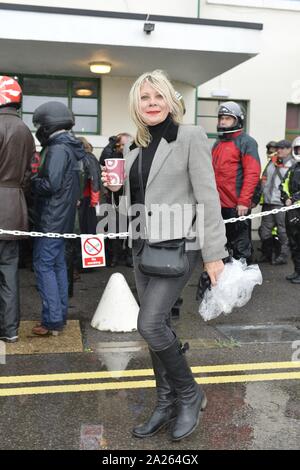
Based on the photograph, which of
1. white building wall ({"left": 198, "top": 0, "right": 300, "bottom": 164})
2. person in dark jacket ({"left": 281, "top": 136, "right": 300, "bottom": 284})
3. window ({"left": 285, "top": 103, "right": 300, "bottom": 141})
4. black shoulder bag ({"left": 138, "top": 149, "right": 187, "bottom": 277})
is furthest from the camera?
window ({"left": 285, "top": 103, "right": 300, "bottom": 141})

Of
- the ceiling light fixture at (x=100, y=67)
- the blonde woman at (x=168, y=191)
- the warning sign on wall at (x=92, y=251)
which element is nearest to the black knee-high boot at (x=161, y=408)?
Result: the blonde woman at (x=168, y=191)

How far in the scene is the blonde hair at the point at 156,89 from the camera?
3025 mm

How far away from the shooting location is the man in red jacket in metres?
6.14

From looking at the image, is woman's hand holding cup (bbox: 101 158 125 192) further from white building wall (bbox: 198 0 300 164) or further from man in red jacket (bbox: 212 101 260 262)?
white building wall (bbox: 198 0 300 164)

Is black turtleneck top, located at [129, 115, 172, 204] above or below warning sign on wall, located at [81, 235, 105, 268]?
above

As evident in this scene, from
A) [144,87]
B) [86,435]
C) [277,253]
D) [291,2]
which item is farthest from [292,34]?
[86,435]

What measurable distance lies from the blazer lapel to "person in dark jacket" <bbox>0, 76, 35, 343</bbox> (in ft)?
6.67

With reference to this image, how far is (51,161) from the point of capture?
4758 millimetres

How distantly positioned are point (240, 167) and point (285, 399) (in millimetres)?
3158

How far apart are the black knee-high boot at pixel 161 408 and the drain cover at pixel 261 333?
5.97 feet

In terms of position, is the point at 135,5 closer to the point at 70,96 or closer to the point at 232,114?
the point at 70,96

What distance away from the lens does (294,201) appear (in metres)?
7.31

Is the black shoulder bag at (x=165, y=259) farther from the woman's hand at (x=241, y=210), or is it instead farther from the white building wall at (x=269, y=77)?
the white building wall at (x=269, y=77)

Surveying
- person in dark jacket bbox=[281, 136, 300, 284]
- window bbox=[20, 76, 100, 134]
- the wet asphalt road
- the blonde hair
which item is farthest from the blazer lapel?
window bbox=[20, 76, 100, 134]
